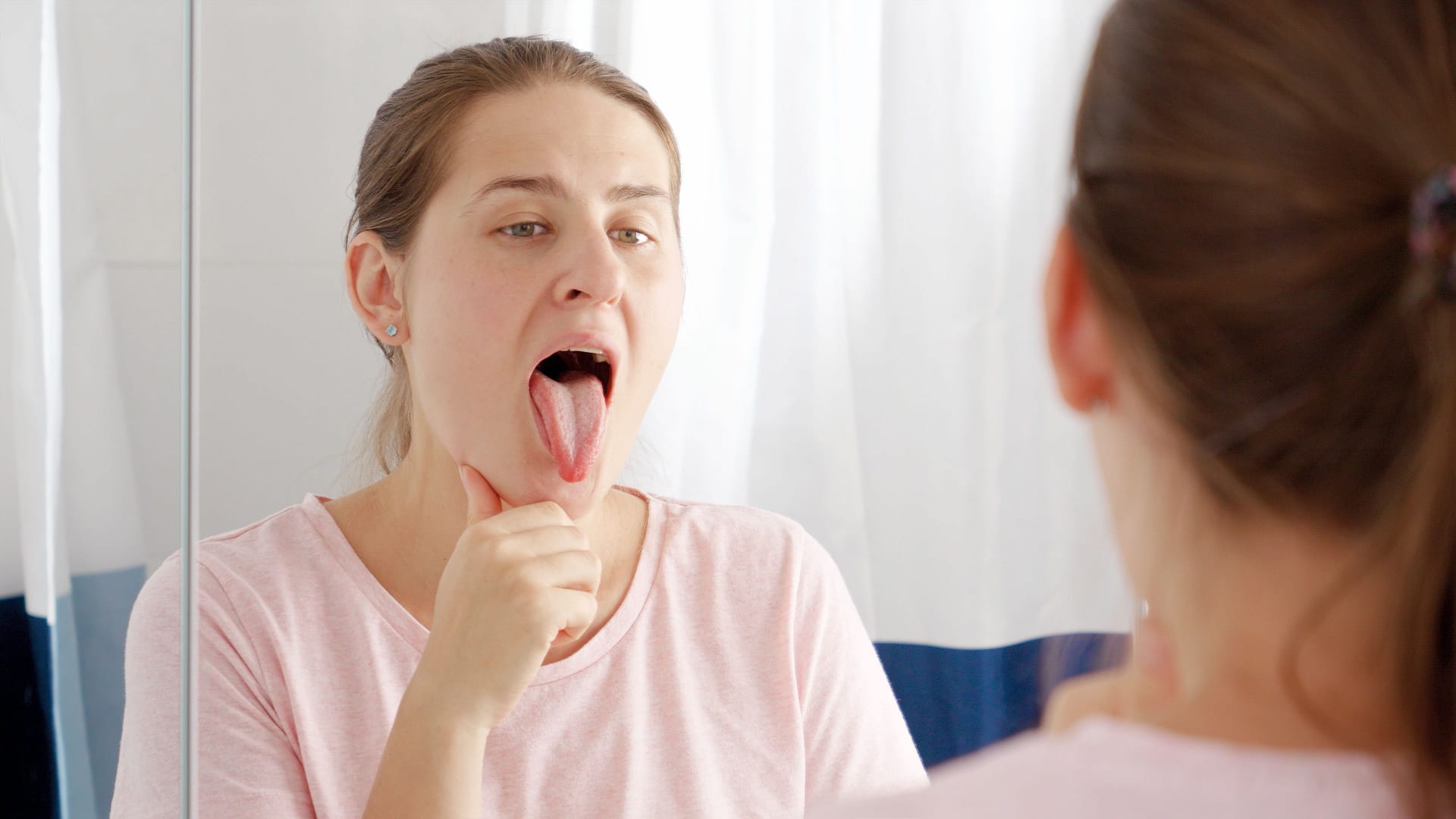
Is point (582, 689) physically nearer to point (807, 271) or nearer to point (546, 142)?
point (546, 142)

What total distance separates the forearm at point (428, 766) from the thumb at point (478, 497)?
0.16 m

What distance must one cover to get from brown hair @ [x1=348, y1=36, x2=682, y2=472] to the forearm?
1.18ft

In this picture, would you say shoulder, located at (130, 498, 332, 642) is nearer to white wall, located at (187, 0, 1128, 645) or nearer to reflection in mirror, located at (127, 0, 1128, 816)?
reflection in mirror, located at (127, 0, 1128, 816)

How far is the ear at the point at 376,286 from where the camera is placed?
0.92m

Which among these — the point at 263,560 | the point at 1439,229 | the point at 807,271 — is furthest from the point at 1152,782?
the point at 807,271

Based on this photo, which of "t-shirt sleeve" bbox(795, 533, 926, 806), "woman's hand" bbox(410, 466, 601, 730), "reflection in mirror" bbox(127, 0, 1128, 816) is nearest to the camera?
"woman's hand" bbox(410, 466, 601, 730)

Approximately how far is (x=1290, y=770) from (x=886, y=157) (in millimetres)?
952

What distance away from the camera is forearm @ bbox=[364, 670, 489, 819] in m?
0.70

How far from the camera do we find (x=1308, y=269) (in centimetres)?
37

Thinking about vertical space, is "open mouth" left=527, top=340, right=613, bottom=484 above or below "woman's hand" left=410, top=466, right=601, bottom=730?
above

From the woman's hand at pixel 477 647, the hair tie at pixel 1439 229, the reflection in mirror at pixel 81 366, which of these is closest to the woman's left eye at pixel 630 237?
the woman's hand at pixel 477 647

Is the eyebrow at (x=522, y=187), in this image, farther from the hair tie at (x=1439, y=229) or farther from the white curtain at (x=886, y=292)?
the hair tie at (x=1439, y=229)

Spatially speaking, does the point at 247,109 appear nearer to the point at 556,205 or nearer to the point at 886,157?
the point at 556,205

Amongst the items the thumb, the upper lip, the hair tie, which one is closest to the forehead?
the upper lip
